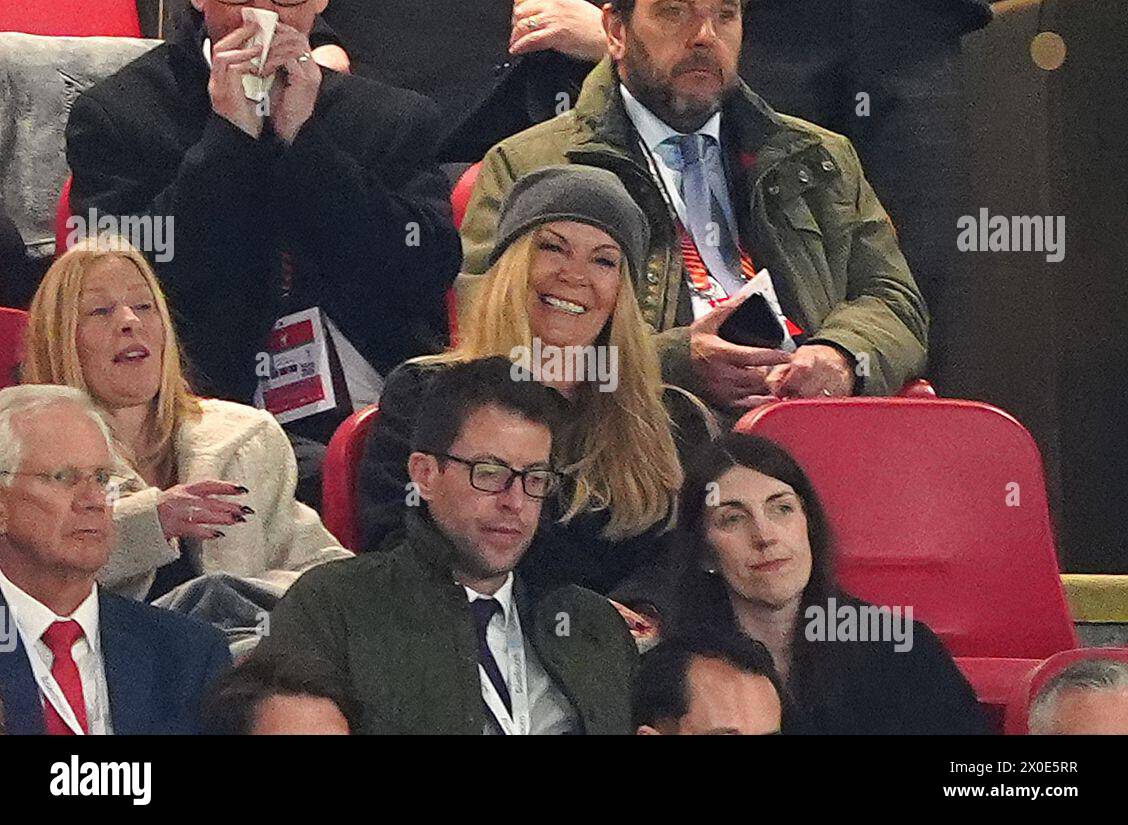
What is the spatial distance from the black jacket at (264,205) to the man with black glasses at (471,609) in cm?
21

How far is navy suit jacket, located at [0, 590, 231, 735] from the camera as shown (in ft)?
8.37

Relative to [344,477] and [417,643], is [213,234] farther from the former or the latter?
→ [417,643]

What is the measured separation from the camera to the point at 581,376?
9.11 feet

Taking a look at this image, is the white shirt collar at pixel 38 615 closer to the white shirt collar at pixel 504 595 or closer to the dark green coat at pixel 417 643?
the dark green coat at pixel 417 643

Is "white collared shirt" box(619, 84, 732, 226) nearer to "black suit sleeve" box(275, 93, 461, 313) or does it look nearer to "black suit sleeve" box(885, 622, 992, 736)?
"black suit sleeve" box(275, 93, 461, 313)

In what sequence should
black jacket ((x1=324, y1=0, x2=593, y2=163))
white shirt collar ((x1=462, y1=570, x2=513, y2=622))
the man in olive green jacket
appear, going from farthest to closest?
black jacket ((x1=324, y1=0, x2=593, y2=163))
the man in olive green jacket
white shirt collar ((x1=462, y1=570, x2=513, y2=622))

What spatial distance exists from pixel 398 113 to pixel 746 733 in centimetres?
99

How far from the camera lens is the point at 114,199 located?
2.82 m

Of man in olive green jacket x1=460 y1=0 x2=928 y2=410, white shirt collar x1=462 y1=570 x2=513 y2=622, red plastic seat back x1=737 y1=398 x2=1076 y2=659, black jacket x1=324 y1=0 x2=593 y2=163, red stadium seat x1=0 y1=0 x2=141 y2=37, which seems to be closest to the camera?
white shirt collar x1=462 y1=570 x2=513 y2=622

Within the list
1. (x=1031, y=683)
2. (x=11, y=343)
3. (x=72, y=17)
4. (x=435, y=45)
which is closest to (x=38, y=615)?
(x=11, y=343)

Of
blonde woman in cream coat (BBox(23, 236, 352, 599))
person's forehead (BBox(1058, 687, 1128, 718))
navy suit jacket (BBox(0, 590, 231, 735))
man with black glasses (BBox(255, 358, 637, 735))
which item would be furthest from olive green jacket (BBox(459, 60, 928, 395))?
navy suit jacket (BBox(0, 590, 231, 735))

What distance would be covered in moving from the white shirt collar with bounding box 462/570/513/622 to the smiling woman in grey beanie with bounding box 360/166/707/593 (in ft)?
0.09
